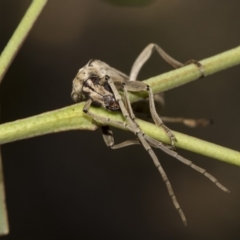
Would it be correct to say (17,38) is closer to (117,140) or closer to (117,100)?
(117,100)

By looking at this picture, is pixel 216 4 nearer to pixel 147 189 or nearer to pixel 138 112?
pixel 147 189

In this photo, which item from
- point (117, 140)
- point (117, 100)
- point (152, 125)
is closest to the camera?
point (152, 125)

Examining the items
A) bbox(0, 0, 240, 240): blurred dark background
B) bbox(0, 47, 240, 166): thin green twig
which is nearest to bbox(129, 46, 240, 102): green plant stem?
bbox(0, 47, 240, 166): thin green twig

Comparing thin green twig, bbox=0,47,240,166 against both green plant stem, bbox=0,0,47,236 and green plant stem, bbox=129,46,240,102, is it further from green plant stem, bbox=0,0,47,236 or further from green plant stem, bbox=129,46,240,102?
green plant stem, bbox=0,0,47,236

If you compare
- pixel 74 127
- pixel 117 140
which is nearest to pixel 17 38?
pixel 74 127

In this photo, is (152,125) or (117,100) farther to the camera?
(117,100)

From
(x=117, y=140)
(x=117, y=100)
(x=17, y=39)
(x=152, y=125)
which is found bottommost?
(x=152, y=125)

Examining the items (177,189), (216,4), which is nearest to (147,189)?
(177,189)
